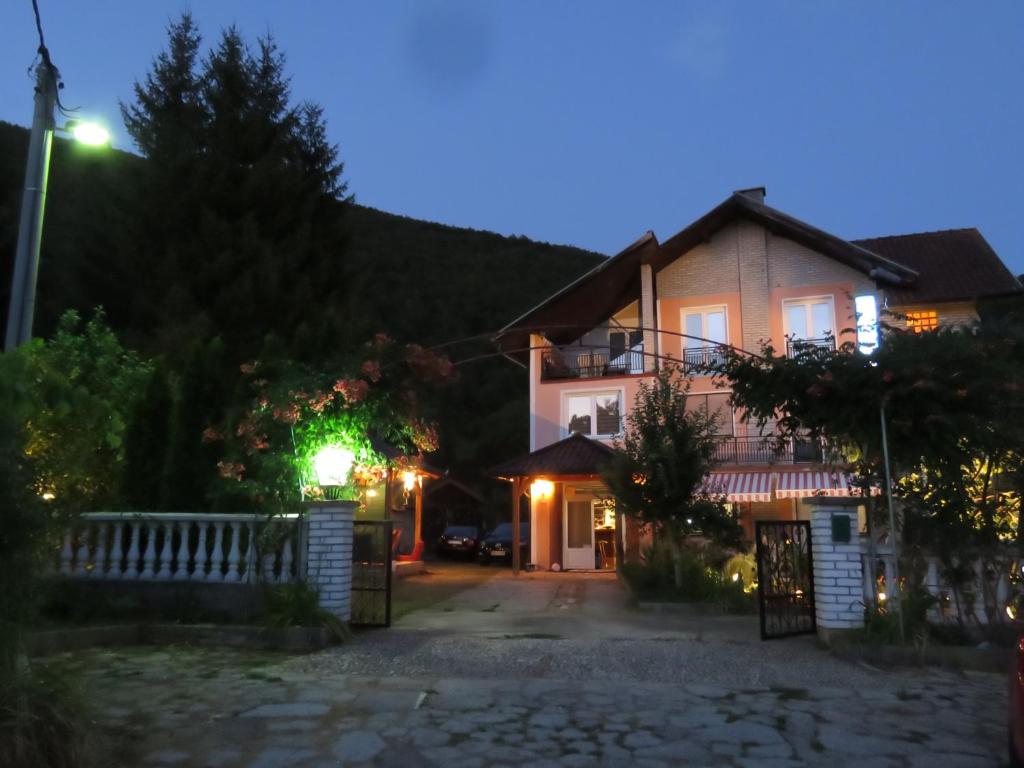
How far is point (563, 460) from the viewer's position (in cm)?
2108

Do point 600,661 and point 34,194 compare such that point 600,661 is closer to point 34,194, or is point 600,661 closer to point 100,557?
point 100,557

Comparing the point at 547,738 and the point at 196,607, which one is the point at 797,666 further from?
the point at 196,607

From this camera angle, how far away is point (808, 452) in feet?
71.5

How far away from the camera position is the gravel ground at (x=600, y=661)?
273 inches

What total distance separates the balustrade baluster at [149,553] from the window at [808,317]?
61.0ft

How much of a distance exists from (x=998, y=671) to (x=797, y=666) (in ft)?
5.89

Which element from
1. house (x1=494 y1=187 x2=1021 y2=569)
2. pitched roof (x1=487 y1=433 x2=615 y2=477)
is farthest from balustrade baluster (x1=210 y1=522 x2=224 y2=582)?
house (x1=494 y1=187 x2=1021 y2=569)

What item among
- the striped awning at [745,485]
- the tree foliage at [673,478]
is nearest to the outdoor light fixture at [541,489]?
the striped awning at [745,485]

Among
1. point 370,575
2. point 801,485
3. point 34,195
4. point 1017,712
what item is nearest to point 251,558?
point 370,575

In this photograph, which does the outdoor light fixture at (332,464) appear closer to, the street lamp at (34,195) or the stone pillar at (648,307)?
the street lamp at (34,195)

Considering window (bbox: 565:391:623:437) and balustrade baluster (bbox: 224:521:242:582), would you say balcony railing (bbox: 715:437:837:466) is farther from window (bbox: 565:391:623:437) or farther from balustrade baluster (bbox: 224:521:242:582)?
balustrade baluster (bbox: 224:521:242:582)

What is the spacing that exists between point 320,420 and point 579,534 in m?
15.4

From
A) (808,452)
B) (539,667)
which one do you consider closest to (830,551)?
(539,667)

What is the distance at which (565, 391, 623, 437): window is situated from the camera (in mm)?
24281
